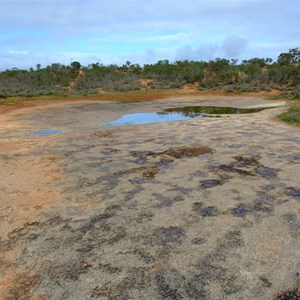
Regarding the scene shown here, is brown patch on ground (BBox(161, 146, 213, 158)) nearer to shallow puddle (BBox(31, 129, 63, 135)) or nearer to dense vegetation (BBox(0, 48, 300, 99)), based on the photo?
shallow puddle (BBox(31, 129, 63, 135))

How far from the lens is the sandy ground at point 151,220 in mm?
3742

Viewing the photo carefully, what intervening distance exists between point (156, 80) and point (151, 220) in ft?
112

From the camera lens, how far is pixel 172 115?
17.2m

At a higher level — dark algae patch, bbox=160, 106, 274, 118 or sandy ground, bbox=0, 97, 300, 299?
sandy ground, bbox=0, 97, 300, 299

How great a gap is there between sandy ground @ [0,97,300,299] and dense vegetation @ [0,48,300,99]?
2115 cm

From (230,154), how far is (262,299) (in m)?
5.49

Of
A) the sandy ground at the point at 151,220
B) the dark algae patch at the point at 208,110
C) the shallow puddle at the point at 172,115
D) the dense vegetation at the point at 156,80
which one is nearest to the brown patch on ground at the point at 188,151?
the sandy ground at the point at 151,220

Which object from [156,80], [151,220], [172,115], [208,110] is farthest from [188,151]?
[156,80]

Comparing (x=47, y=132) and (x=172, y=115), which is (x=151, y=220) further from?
(x=172, y=115)

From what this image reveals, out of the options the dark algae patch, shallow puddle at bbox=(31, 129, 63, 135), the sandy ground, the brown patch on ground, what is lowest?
the dark algae patch

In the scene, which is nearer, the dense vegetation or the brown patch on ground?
the brown patch on ground

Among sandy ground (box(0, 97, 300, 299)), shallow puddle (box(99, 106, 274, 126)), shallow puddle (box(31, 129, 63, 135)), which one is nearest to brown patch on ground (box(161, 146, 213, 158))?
sandy ground (box(0, 97, 300, 299))

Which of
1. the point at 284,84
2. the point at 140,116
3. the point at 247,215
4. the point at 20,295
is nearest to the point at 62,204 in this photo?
the point at 20,295

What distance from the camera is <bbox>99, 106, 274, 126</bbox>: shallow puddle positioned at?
1542cm
